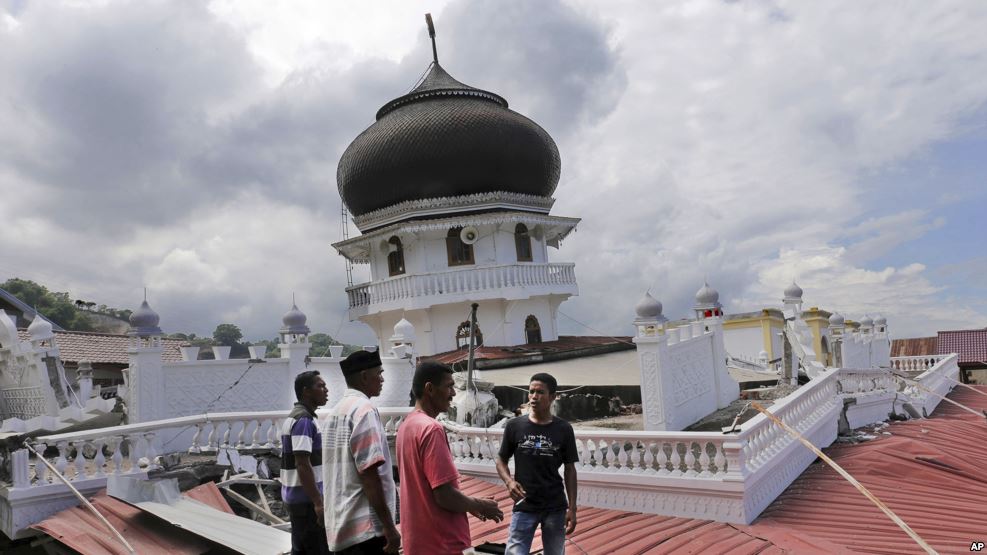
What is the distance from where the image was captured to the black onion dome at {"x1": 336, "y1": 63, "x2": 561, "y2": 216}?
16.3 m

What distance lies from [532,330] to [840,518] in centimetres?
1163

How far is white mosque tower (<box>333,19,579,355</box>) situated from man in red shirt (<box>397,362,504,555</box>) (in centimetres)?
1261

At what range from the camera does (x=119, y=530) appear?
18.6 feet

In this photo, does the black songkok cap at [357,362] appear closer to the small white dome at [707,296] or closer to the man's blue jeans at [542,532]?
the man's blue jeans at [542,532]

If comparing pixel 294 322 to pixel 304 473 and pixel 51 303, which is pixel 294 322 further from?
pixel 51 303

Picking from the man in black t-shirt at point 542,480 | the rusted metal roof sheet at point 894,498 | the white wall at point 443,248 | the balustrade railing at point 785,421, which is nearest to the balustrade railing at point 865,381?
the balustrade railing at point 785,421

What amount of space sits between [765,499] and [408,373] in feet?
21.4

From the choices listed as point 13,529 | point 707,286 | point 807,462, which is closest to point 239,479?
point 13,529

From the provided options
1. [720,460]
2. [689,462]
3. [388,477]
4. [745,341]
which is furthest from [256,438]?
[745,341]

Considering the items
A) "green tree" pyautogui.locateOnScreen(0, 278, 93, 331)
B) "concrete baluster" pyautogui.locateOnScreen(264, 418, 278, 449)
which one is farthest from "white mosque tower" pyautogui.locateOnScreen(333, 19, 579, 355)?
"green tree" pyautogui.locateOnScreen(0, 278, 93, 331)

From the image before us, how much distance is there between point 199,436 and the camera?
8312mm

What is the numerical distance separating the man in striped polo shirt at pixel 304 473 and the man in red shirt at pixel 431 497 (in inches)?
36.7

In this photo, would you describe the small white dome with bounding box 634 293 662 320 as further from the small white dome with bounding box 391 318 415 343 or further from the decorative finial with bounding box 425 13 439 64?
the decorative finial with bounding box 425 13 439 64

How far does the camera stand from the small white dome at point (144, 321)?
9.76 m
